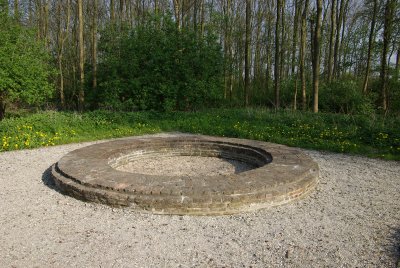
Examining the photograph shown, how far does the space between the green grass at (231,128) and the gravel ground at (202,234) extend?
3.94 m

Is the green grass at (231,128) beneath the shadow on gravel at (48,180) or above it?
above

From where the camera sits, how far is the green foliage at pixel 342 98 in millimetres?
16422

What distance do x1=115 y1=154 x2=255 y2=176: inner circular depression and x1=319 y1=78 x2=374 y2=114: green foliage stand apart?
10.7 m

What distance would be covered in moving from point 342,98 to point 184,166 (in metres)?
13.2

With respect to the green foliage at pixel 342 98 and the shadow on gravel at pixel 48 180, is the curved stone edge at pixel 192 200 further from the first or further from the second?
the green foliage at pixel 342 98

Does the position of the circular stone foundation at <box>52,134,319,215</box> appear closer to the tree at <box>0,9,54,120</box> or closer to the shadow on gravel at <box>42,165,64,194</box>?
the shadow on gravel at <box>42,165,64,194</box>

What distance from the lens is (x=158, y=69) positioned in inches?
634

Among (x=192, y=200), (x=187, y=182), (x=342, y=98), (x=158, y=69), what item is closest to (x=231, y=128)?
(x=158, y=69)

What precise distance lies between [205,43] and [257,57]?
11220mm

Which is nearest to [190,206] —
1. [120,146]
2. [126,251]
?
[126,251]

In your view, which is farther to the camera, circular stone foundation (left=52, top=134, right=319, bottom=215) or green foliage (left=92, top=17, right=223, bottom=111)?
green foliage (left=92, top=17, right=223, bottom=111)

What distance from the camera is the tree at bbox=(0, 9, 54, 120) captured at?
12.4m

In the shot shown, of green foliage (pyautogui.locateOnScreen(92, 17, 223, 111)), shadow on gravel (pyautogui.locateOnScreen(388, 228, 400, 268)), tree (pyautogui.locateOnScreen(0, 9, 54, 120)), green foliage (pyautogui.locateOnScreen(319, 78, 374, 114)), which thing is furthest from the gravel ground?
green foliage (pyautogui.locateOnScreen(319, 78, 374, 114))

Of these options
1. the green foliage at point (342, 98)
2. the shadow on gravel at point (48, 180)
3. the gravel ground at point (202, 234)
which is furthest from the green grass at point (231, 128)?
the green foliage at point (342, 98)
